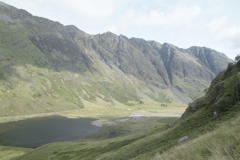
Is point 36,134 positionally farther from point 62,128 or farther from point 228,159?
point 228,159

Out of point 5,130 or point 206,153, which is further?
point 5,130

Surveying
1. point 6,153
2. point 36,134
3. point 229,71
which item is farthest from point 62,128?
point 229,71

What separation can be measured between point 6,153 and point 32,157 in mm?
28968

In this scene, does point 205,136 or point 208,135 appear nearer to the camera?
point 208,135

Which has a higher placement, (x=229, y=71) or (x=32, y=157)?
(x=229, y=71)

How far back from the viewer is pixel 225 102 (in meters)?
32.6

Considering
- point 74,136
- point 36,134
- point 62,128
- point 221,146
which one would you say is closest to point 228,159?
point 221,146

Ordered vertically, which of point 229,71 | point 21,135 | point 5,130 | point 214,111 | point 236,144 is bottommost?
point 214,111

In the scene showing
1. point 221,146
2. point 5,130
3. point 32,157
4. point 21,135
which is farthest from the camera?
point 5,130

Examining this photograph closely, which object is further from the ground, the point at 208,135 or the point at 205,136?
the point at 208,135

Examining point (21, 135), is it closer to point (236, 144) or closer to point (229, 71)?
point (229, 71)

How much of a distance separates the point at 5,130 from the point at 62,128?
48.5 meters

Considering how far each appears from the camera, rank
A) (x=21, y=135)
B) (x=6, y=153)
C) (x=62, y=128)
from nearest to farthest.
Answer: (x=6, y=153)
(x=21, y=135)
(x=62, y=128)

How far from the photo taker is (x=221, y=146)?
6.21 meters
